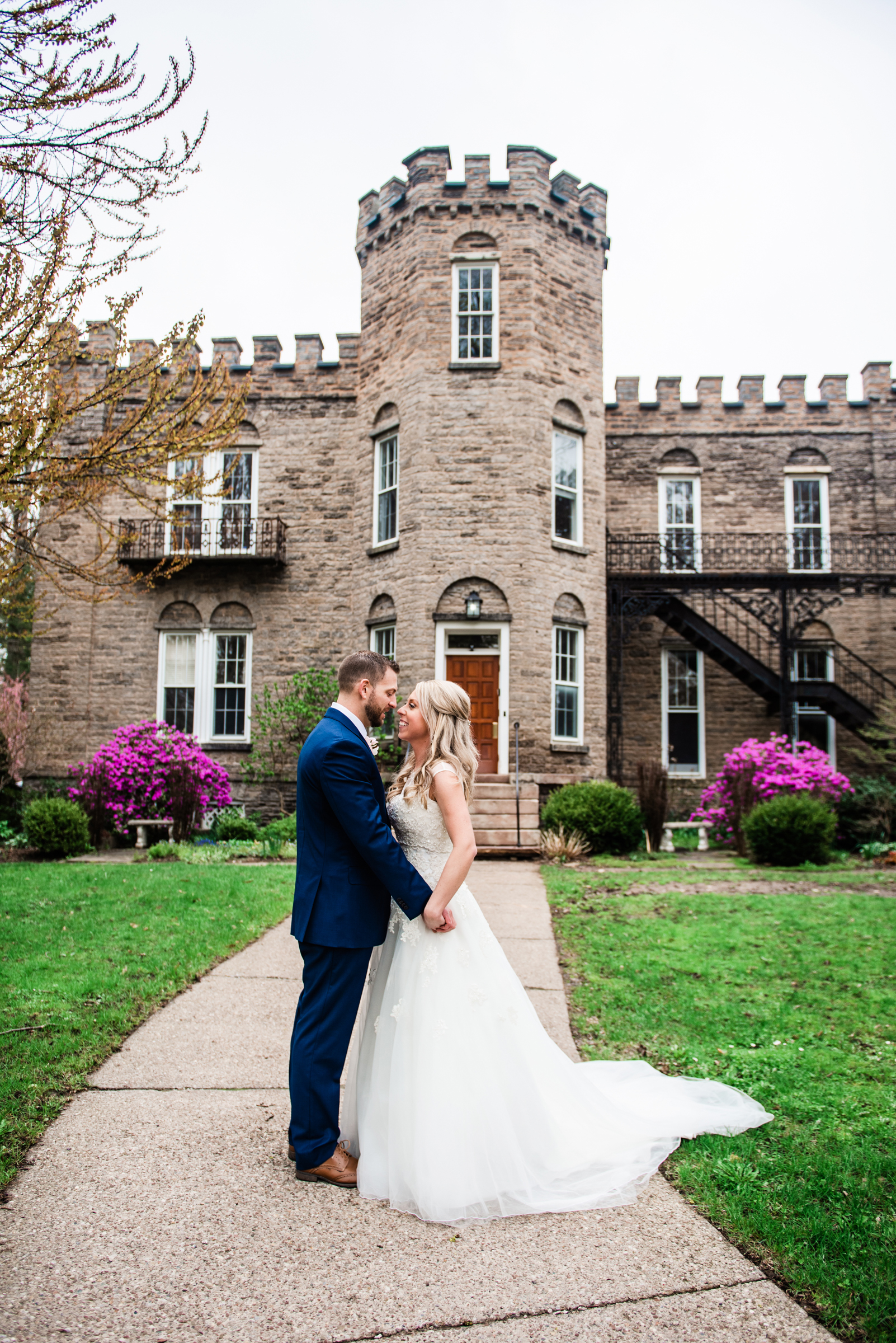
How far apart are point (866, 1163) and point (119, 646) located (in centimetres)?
1717

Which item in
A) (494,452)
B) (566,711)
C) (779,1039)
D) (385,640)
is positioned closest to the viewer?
(779,1039)

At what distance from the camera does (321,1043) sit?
10.7 feet

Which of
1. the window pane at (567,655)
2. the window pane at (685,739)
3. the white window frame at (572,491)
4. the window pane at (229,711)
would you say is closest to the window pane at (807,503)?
the window pane at (685,739)

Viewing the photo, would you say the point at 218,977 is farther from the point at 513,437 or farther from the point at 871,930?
the point at 513,437

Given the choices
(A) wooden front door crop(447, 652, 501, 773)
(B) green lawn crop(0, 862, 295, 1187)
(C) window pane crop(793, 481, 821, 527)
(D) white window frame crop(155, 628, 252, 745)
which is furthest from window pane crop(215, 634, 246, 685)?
(C) window pane crop(793, 481, 821, 527)

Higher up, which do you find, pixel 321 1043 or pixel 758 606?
pixel 758 606

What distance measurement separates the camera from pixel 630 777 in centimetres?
1792

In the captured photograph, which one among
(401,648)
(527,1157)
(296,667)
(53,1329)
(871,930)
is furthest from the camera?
(296,667)

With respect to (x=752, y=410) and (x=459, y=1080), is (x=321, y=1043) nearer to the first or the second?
(x=459, y=1080)

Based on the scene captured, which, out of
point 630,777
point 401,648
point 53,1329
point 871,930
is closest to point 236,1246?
point 53,1329

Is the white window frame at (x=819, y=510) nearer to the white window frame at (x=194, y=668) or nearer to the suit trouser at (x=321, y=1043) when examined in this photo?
the white window frame at (x=194, y=668)

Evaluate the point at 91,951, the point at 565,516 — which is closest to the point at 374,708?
the point at 91,951

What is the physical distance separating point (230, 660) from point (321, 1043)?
15.4m

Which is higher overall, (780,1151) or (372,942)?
(372,942)
